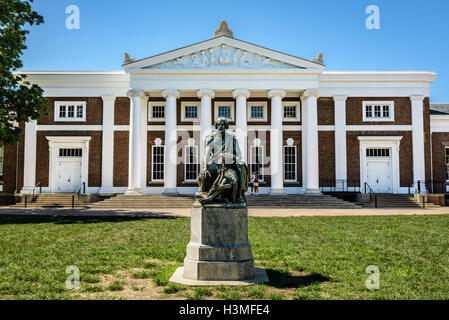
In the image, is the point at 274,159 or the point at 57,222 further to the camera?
the point at 274,159

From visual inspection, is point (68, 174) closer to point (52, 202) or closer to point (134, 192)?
point (52, 202)

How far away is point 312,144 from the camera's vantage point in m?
25.4

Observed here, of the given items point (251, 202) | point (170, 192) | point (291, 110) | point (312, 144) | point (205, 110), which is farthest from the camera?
point (291, 110)

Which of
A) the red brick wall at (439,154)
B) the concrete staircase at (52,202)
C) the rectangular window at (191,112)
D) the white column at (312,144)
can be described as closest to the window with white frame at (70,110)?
the concrete staircase at (52,202)

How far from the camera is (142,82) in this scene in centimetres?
2598

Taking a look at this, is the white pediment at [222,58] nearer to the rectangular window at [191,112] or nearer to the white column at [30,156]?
the rectangular window at [191,112]

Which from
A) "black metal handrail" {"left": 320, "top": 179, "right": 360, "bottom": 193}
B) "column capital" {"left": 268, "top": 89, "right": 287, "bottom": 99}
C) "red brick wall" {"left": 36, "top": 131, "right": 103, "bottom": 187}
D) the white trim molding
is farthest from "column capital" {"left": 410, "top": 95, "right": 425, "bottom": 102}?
"red brick wall" {"left": 36, "top": 131, "right": 103, "bottom": 187}

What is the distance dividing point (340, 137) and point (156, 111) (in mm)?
13418

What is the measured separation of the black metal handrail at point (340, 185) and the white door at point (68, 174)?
57.7ft

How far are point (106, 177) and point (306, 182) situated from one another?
1419 centimetres

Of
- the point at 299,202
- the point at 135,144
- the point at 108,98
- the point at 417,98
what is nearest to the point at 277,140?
the point at 299,202

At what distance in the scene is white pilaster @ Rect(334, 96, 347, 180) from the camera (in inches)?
1085
